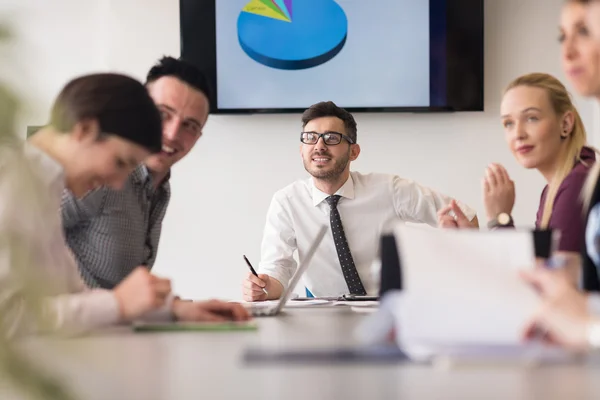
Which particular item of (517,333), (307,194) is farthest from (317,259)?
(517,333)

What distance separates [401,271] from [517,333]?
27cm

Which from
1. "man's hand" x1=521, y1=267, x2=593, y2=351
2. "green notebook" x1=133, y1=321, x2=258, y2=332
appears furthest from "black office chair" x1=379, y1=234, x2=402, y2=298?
"green notebook" x1=133, y1=321, x2=258, y2=332

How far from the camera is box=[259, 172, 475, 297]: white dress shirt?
352 centimetres

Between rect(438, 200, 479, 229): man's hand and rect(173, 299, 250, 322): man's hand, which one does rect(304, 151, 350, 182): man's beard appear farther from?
rect(173, 299, 250, 322): man's hand

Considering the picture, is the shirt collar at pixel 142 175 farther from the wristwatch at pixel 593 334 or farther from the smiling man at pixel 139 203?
the wristwatch at pixel 593 334

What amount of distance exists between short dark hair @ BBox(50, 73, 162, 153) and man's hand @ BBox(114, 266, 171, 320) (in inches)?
10.9

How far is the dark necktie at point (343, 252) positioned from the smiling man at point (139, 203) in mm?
1040

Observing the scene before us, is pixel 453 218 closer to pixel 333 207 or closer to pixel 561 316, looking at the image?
pixel 333 207

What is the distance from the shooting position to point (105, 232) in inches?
87.7

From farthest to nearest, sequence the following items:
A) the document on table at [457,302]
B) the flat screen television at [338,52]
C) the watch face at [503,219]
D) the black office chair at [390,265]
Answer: the flat screen television at [338,52]
the watch face at [503,219]
the black office chair at [390,265]
the document on table at [457,302]

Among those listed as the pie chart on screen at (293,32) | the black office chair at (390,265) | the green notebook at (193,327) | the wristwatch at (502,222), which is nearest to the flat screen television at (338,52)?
the pie chart on screen at (293,32)

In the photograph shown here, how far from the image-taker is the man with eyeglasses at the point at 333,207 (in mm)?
3514

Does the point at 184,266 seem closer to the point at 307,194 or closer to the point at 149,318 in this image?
the point at 307,194

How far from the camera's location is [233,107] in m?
4.15
